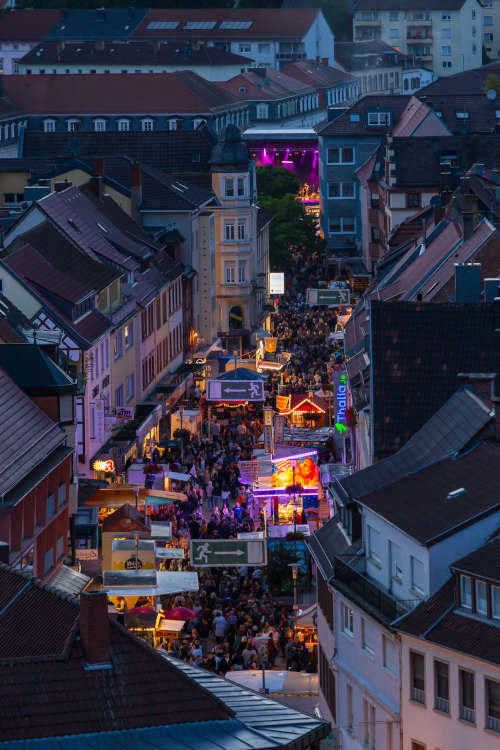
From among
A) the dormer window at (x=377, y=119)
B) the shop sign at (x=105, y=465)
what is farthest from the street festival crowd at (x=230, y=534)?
the dormer window at (x=377, y=119)

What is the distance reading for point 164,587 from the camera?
52688 mm

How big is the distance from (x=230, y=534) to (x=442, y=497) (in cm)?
2492

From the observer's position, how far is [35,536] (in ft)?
166

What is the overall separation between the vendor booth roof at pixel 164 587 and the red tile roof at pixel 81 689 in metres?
22.3

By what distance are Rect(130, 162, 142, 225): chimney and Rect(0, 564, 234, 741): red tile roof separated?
75345 mm

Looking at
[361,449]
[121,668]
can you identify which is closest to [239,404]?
[361,449]

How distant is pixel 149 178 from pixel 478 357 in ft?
201

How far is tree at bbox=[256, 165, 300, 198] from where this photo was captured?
15012 centimetres

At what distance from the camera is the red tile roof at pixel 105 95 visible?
6885 inches

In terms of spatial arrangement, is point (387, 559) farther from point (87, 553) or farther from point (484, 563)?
point (87, 553)

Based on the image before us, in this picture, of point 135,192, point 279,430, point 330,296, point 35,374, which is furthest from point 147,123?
point 35,374

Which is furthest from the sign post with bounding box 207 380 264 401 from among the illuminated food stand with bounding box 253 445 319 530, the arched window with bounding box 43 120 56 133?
the arched window with bounding box 43 120 56 133

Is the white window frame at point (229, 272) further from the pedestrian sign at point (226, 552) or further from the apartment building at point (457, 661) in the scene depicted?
the apartment building at point (457, 661)

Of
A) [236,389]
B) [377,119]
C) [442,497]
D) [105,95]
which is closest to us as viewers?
[442,497]
